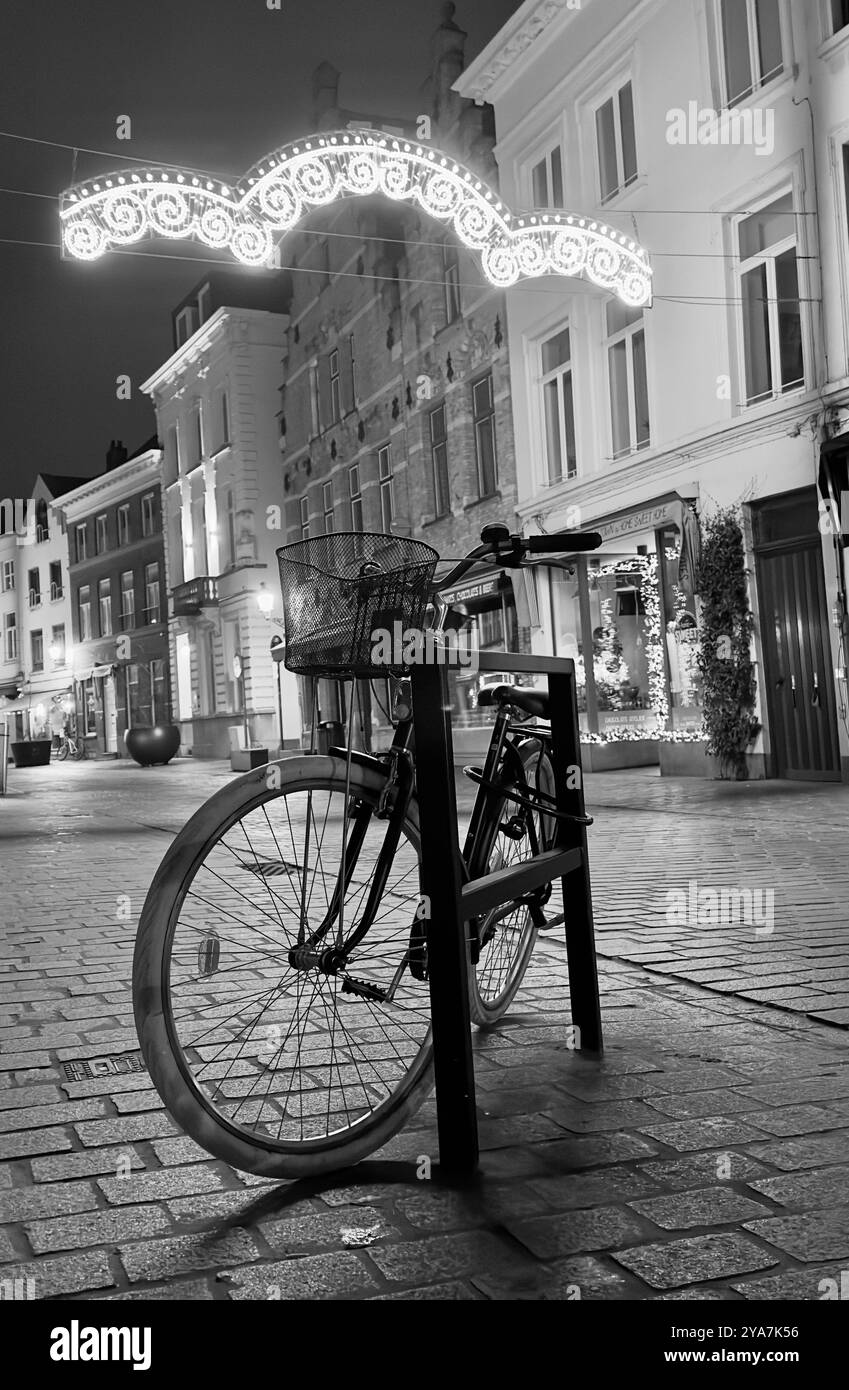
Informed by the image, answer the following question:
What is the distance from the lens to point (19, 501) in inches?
2260

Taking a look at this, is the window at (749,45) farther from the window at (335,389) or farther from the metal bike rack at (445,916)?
the window at (335,389)

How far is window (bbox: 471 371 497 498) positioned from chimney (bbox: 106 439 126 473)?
32801 mm

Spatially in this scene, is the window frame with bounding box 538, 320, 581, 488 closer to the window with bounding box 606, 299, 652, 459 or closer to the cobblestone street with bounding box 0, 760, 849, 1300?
the window with bounding box 606, 299, 652, 459

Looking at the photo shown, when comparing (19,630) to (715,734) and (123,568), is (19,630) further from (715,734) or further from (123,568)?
(715,734)

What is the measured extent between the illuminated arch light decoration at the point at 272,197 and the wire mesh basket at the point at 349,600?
841 centimetres

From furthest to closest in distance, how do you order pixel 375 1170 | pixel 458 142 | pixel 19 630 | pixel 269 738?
pixel 19 630, pixel 269 738, pixel 458 142, pixel 375 1170

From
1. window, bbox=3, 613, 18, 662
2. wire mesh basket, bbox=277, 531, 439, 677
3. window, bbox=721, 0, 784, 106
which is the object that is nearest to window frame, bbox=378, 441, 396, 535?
window, bbox=721, 0, 784, 106

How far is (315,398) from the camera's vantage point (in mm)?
30359

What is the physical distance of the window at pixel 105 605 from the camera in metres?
46.5

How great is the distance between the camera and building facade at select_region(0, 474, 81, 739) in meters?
51.7

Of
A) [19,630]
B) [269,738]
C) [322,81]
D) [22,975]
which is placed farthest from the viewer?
[19,630]

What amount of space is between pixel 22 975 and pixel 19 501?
56606 millimetres

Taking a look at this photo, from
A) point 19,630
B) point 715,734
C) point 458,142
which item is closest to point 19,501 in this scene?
point 19,630

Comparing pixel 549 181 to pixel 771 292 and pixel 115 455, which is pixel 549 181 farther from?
pixel 115 455
